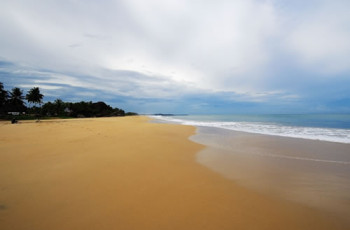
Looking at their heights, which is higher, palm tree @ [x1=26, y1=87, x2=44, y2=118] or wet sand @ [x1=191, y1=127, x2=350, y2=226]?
palm tree @ [x1=26, y1=87, x2=44, y2=118]

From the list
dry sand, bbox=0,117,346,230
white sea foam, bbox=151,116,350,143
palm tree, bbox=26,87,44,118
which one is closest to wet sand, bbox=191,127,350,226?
dry sand, bbox=0,117,346,230

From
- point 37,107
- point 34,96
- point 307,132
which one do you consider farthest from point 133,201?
point 37,107

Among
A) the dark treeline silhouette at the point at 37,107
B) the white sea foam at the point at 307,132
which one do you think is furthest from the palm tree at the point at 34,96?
the white sea foam at the point at 307,132

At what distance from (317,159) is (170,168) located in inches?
220

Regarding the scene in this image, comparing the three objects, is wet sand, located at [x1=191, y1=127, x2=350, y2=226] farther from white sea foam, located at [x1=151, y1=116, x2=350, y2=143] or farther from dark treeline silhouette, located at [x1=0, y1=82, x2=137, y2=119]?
dark treeline silhouette, located at [x1=0, y1=82, x2=137, y2=119]

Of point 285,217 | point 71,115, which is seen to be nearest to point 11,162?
point 285,217

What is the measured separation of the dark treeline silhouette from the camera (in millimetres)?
46594

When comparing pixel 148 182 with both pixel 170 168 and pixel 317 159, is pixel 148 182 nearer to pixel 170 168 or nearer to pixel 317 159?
pixel 170 168

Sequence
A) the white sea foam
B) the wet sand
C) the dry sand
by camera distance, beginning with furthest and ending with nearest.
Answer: the white sea foam
the wet sand
the dry sand

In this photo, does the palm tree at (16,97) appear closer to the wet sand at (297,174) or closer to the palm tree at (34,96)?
the palm tree at (34,96)

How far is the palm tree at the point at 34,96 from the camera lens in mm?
47312

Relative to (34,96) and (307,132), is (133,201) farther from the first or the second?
(34,96)

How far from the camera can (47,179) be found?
3758 mm

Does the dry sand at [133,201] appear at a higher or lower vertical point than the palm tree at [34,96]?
lower
